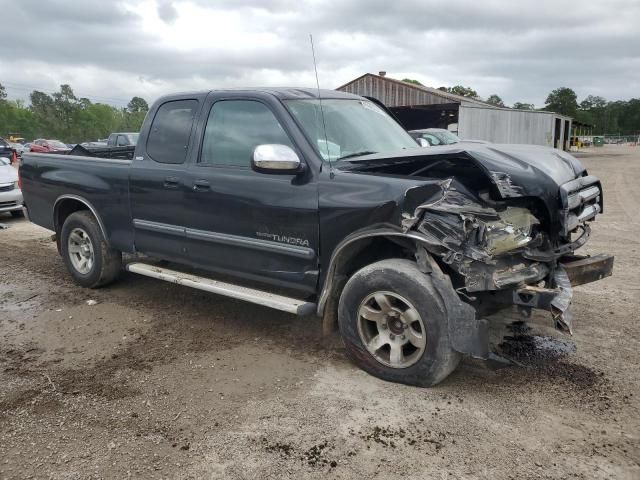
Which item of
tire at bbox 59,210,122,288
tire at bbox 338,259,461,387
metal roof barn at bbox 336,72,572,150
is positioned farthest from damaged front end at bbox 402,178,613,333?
metal roof barn at bbox 336,72,572,150

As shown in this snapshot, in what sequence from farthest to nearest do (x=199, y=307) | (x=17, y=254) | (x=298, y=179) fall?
(x=17, y=254) → (x=199, y=307) → (x=298, y=179)

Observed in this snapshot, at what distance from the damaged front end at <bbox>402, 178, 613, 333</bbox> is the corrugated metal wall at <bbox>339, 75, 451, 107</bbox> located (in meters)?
25.9

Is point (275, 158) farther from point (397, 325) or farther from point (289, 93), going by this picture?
point (397, 325)

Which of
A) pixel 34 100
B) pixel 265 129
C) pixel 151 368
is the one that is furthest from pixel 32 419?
pixel 34 100

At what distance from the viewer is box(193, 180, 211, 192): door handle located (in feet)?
14.8

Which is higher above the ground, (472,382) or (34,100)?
(34,100)

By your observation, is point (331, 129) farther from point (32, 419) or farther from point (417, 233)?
point (32, 419)

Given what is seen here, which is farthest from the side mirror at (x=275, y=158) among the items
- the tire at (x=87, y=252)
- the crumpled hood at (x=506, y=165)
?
the tire at (x=87, y=252)

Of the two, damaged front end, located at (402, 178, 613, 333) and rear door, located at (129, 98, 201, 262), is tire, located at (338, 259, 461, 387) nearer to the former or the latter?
damaged front end, located at (402, 178, 613, 333)

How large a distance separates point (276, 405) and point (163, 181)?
2329 mm

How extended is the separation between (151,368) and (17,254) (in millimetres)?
4993

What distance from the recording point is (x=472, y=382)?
3.75 m

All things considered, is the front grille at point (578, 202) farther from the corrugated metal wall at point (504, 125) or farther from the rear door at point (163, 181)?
the corrugated metal wall at point (504, 125)

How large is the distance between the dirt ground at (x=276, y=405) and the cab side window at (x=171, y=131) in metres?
1.50
